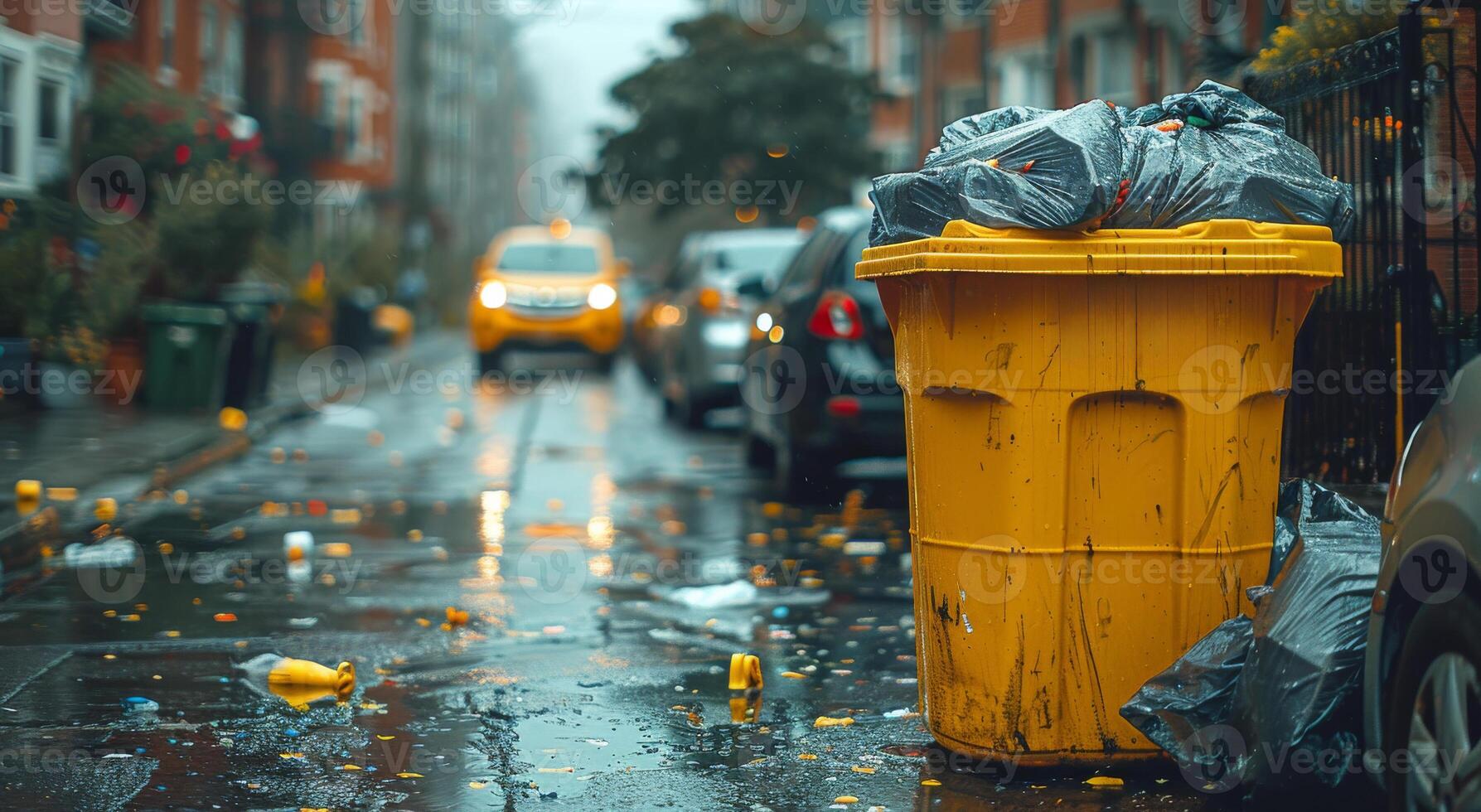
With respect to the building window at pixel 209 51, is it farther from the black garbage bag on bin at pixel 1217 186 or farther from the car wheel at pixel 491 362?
the black garbage bag on bin at pixel 1217 186

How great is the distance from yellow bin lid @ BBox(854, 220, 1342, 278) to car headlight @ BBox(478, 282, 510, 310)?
18.8 meters

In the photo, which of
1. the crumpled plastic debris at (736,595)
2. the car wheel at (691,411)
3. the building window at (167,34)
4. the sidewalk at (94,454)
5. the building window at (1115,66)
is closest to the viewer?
the crumpled plastic debris at (736,595)

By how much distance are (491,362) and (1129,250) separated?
790 inches

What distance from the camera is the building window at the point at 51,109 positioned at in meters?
19.8

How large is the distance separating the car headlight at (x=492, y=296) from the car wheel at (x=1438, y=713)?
19829mm

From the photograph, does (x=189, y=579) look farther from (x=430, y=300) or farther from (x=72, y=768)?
(x=430, y=300)

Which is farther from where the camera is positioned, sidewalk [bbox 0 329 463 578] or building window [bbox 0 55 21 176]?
building window [bbox 0 55 21 176]

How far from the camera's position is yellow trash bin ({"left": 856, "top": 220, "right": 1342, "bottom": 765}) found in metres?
4.25

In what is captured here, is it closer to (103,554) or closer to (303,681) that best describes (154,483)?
(103,554)

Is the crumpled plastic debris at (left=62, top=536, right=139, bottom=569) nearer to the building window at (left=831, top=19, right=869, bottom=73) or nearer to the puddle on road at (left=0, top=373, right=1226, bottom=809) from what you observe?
the puddle on road at (left=0, top=373, right=1226, bottom=809)

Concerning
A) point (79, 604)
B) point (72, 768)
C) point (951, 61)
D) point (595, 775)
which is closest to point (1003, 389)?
point (595, 775)

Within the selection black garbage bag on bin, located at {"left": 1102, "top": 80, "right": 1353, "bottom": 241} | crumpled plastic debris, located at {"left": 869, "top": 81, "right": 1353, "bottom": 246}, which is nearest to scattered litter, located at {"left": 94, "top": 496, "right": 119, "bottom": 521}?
crumpled plastic debris, located at {"left": 869, "top": 81, "right": 1353, "bottom": 246}

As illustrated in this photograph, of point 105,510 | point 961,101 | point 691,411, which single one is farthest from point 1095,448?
point 961,101

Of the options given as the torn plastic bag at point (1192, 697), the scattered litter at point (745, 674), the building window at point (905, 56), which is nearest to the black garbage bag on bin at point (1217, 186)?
the torn plastic bag at point (1192, 697)
